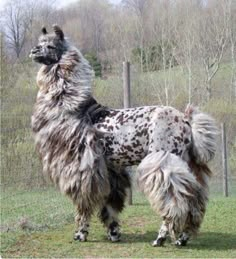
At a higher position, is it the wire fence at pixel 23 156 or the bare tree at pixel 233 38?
the bare tree at pixel 233 38

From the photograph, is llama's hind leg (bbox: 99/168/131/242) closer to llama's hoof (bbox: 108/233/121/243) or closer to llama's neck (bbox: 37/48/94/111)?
llama's hoof (bbox: 108/233/121/243)

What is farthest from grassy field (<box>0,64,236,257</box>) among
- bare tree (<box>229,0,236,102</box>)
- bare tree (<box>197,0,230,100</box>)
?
bare tree (<box>229,0,236,102</box>)

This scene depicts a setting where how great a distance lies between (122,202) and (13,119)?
4.31 meters

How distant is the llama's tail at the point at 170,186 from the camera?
5301mm

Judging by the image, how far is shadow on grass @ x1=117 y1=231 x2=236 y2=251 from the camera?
5.63 meters

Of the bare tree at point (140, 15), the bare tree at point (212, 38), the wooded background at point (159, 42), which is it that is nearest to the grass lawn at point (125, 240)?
the wooded background at point (159, 42)

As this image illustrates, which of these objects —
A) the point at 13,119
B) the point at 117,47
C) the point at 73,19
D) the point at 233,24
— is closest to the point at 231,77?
the point at 233,24

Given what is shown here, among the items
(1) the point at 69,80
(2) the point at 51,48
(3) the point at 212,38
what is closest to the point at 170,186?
(1) the point at 69,80

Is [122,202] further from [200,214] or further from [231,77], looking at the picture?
[231,77]

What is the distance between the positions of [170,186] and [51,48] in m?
1.78

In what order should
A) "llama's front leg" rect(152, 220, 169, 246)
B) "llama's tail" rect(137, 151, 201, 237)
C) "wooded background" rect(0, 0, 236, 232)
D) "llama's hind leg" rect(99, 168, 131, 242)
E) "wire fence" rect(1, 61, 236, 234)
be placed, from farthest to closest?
1. "wooded background" rect(0, 0, 236, 232)
2. "wire fence" rect(1, 61, 236, 234)
3. "llama's hind leg" rect(99, 168, 131, 242)
4. "llama's front leg" rect(152, 220, 169, 246)
5. "llama's tail" rect(137, 151, 201, 237)

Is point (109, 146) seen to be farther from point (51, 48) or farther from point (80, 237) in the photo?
point (51, 48)

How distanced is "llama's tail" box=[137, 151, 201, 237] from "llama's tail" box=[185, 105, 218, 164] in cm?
27

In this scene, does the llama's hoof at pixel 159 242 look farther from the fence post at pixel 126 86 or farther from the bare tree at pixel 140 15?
the bare tree at pixel 140 15
